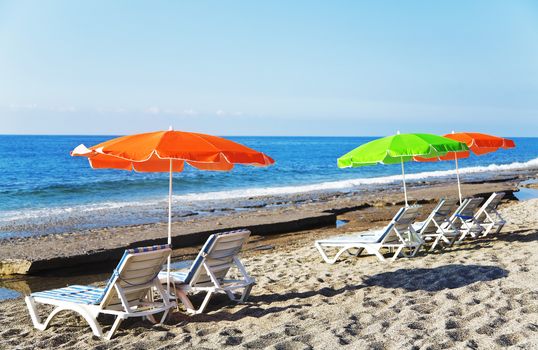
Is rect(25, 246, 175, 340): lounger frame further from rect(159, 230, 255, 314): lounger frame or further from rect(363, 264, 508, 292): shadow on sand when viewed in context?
rect(363, 264, 508, 292): shadow on sand

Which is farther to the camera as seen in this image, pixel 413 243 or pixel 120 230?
pixel 120 230

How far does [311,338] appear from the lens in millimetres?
5051

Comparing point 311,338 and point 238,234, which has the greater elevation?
point 238,234

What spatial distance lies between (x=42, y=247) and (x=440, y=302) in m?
8.22

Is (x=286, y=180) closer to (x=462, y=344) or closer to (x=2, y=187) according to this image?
(x=2, y=187)

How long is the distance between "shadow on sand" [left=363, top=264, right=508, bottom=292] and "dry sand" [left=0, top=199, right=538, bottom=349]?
0.04 feet

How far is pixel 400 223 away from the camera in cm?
914

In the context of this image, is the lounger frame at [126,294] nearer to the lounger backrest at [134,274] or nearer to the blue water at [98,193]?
the lounger backrest at [134,274]

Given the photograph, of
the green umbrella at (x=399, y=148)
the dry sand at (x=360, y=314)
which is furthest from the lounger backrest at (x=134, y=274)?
the green umbrella at (x=399, y=148)

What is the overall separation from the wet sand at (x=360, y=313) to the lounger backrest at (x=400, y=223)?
435 mm

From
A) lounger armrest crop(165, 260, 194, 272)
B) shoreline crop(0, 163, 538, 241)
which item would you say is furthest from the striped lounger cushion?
shoreline crop(0, 163, 538, 241)

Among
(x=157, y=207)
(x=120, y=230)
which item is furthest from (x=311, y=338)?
(x=157, y=207)

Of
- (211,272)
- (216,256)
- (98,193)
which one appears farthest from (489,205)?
(98,193)

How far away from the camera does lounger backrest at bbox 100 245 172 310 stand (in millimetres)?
5422
